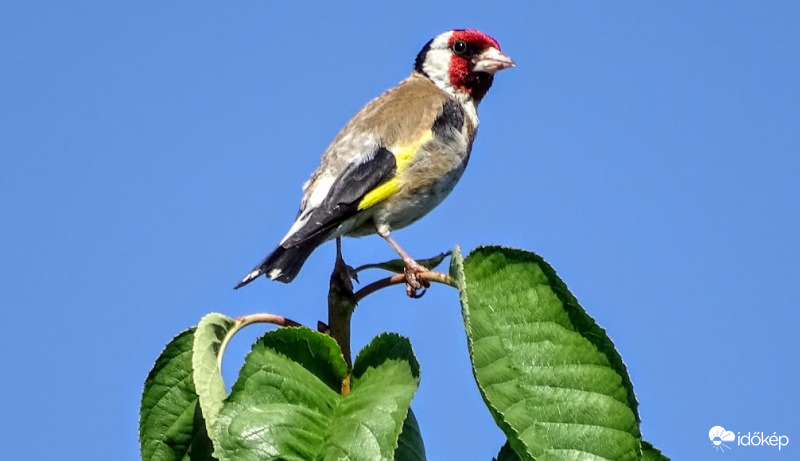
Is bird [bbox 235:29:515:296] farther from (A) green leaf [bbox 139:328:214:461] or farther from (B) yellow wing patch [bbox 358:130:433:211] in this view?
(A) green leaf [bbox 139:328:214:461]

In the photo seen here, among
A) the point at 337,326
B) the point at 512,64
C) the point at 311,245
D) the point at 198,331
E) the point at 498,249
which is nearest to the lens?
the point at 498,249

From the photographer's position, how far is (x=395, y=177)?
5008 millimetres

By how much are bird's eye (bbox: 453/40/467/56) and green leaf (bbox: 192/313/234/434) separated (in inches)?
164

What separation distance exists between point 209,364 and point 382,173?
2.41 m

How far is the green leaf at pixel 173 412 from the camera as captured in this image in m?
2.74

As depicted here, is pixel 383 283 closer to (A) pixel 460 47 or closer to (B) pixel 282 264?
(B) pixel 282 264

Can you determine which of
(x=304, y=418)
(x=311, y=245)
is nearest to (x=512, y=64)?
(x=311, y=245)

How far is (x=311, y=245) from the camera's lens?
4418mm

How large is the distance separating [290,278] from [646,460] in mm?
2115

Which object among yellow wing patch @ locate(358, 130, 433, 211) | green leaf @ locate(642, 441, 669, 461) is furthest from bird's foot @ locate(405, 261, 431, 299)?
yellow wing patch @ locate(358, 130, 433, 211)

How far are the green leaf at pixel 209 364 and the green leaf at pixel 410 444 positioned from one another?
46 centimetres

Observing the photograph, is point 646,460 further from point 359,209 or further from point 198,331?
point 359,209

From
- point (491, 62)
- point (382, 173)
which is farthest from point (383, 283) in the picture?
point (491, 62)

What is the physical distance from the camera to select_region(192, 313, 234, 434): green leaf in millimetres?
2508
